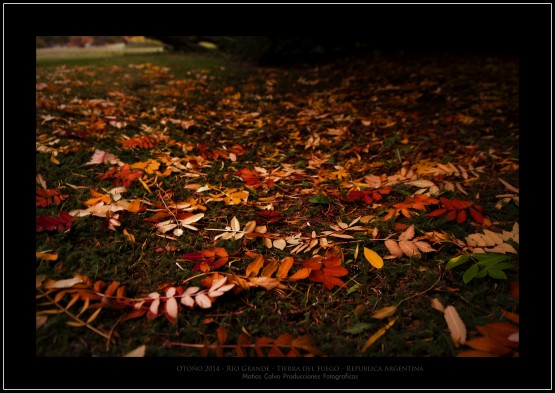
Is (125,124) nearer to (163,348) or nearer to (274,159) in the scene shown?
(274,159)

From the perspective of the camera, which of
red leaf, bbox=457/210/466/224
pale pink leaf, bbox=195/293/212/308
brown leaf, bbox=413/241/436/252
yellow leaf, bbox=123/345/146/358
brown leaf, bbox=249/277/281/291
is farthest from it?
red leaf, bbox=457/210/466/224

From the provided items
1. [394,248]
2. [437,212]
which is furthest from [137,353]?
[437,212]

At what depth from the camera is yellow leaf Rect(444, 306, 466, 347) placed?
0.89m

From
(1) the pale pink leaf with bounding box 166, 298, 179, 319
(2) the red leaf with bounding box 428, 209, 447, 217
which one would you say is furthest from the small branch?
(2) the red leaf with bounding box 428, 209, 447, 217

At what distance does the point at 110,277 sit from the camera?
3.60 ft

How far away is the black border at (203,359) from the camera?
854 mm

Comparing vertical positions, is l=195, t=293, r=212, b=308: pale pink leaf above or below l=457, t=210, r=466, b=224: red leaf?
below

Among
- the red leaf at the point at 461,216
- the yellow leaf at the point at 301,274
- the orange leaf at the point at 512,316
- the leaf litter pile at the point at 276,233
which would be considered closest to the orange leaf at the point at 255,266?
the leaf litter pile at the point at 276,233

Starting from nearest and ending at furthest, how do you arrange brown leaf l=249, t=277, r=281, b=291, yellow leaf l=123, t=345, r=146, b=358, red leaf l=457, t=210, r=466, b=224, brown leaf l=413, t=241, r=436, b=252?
yellow leaf l=123, t=345, r=146, b=358 < brown leaf l=249, t=277, r=281, b=291 < brown leaf l=413, t=241, r=436, b=252 < red leaf l=457, t=210, r=466, b=224

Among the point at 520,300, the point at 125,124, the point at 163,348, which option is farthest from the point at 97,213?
the point at 520,300

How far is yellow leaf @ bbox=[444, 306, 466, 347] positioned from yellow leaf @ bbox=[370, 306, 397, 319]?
6.4 inches

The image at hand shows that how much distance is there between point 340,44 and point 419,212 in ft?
19.0

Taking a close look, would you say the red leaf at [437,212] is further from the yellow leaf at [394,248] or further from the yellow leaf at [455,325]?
the yellow leaf at [455,325]

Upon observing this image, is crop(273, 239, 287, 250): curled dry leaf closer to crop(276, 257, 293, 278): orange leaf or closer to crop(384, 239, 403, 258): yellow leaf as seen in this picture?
crop(276, 257, 293, 278): orange leaf
